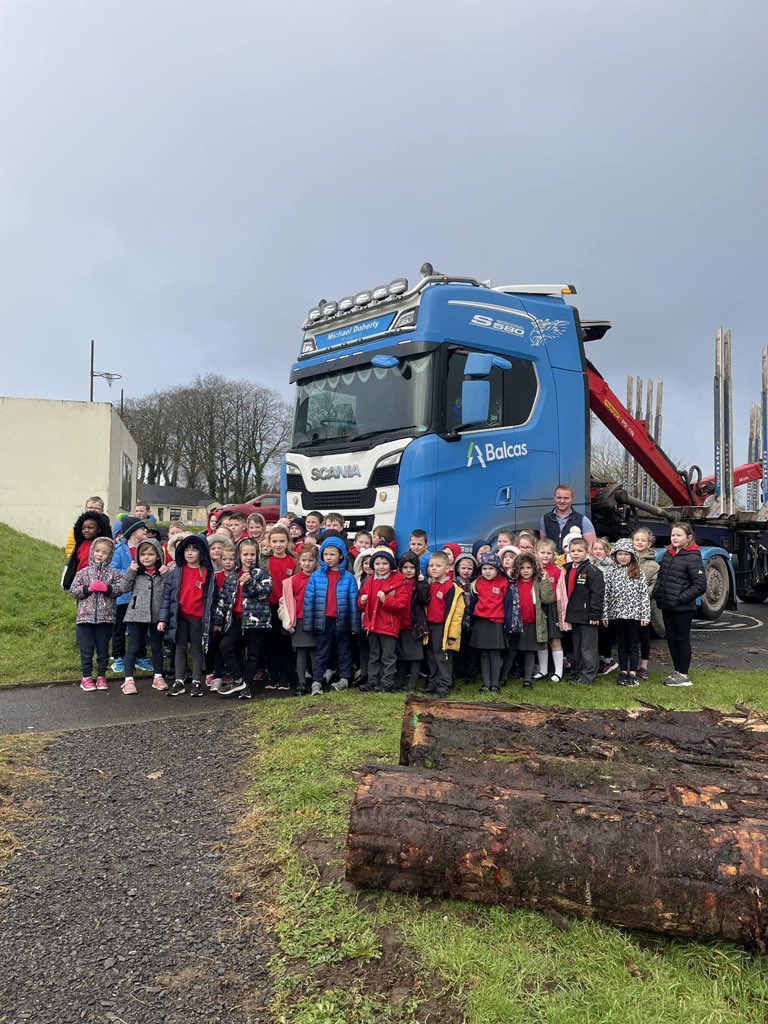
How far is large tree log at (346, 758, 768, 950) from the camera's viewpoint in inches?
115

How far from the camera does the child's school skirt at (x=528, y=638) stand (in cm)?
780

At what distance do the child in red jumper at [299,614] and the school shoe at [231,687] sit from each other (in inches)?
22.1

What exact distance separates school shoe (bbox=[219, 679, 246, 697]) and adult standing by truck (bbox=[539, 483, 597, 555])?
12.7 ft

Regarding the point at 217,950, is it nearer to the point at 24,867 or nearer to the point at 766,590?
the point at 24,867

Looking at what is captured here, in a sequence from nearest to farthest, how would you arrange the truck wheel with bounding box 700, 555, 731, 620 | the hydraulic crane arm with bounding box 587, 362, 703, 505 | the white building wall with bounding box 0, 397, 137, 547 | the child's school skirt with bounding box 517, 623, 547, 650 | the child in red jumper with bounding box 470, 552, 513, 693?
the child in red jumper with bounding box 470, 552, 513, 693, the child's school skirt with bounding box 517, 623, 547, 650, the hydraulic crane arm with bounding box 587, 362, 703, 505, the truck wheel with bounding box 700, 555, 731, 620, the white building wall with bounding box 0, 397, 137, 547

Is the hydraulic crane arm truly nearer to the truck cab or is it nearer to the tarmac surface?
the truck cab

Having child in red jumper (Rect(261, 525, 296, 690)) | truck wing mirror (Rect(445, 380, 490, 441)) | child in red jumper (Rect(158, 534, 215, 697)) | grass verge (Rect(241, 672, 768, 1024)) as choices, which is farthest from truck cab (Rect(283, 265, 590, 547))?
grass verge (Rect(241, 672, 768, 1024))

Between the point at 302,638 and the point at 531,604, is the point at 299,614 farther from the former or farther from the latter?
the point at 531,604

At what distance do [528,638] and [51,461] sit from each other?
590 inches

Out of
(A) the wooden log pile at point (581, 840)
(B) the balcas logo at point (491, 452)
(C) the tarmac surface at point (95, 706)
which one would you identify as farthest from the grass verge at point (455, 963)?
(B) the balcas logo at point (491, 452)

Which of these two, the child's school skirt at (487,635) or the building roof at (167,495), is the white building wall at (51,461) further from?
the building roof at (167,495)

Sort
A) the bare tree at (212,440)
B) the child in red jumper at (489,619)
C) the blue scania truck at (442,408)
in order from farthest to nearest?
the bare tree at (212,440) → the blue scania truck at (442,408) → the child in red jumper at (489,619)

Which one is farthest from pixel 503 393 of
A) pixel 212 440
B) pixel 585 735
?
pixel 212 440

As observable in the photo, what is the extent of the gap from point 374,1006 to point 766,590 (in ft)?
46.5
